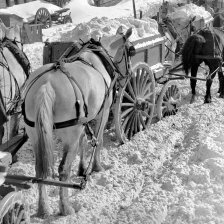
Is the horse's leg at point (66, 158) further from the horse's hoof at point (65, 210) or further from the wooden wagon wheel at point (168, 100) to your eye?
the wooden wagon wheel at point (168, 100)

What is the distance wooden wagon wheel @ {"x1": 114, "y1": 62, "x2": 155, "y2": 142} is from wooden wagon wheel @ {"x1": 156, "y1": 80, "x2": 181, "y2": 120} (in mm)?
408

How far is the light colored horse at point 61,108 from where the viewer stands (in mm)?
4066

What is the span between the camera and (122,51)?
20.5ft

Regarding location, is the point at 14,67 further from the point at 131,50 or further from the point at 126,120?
the point at 126,120

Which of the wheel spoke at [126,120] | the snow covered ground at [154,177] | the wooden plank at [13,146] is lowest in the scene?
the snow covered ground at [154,177]

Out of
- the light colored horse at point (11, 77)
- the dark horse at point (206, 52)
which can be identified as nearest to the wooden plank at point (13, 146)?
the light colored horse at point (11, 77)

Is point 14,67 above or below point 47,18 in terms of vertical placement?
above

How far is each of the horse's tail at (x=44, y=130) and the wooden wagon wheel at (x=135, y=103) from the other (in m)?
2.26

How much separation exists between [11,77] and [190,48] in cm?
462

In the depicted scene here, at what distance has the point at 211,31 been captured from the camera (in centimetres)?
891

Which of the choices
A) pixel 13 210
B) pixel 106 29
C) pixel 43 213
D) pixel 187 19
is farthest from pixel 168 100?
pixel 187 19

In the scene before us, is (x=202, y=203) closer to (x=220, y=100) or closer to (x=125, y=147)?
(x=125, y=147)

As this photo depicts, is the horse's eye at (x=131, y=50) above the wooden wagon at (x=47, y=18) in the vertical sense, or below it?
above

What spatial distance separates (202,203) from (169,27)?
909cm
